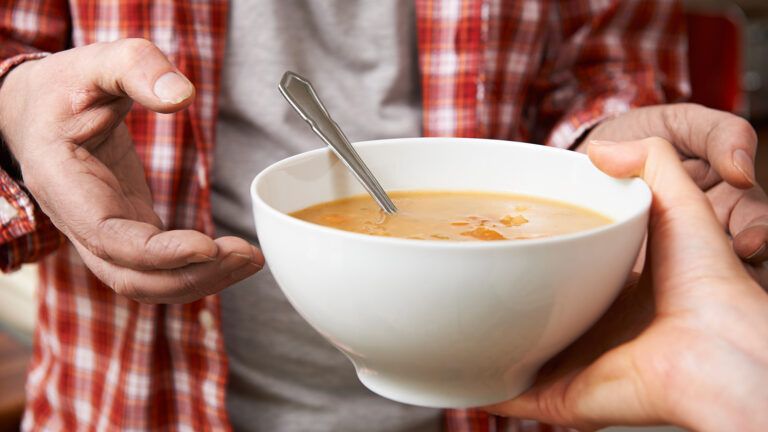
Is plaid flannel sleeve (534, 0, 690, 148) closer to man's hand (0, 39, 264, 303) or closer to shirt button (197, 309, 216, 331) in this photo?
shirt button (197, 309, 216, 331)

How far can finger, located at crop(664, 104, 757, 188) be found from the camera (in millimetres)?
744

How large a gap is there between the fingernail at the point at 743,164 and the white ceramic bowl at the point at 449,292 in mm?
129

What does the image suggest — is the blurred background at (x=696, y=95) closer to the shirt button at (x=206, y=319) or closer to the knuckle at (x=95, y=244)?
the shirt button at (x=206, y=319)

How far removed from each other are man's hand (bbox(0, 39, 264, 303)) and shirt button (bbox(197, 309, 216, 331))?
0.31 metres

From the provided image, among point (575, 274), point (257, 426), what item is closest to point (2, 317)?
point (257, 426)

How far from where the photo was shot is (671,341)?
1.97 ft

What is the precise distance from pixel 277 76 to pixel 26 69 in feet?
1.20

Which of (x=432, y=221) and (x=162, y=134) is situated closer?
(x=432, y=221)

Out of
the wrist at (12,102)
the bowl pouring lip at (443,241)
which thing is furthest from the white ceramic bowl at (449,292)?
the wrist at (12,102)

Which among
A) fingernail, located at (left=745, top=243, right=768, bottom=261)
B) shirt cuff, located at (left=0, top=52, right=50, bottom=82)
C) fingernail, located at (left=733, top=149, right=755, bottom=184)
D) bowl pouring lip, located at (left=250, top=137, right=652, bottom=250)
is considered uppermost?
shirt cuff, located at (left=0, top=52, right=50, bottom=82)

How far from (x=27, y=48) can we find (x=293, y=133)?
35 centimetres

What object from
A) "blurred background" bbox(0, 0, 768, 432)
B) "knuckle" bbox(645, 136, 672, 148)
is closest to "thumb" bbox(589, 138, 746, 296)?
"knuckle" bbox(645, 136, 672, 148)

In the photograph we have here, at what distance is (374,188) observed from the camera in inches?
28.3

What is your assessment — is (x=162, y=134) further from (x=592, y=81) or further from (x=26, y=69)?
(x=592, y=81)
